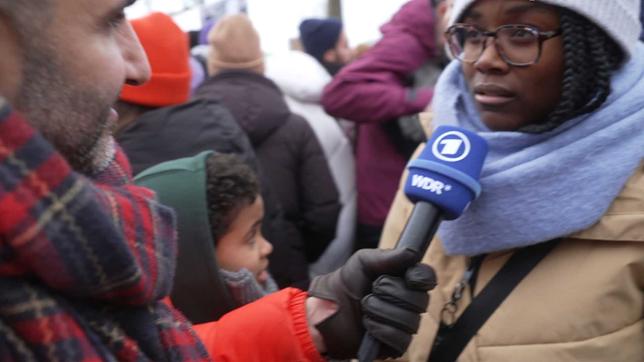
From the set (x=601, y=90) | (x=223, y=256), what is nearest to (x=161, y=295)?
(x=223, y=256)

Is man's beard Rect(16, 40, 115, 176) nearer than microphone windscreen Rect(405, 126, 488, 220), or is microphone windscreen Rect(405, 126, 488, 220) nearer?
man's beard Rect(16, 40, 115, 176)

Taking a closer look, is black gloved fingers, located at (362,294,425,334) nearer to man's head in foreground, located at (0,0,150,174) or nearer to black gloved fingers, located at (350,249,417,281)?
black gloved fingers, located at (350,249,417,281)

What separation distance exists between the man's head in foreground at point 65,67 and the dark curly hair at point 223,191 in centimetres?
82

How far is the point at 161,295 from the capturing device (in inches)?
38.1

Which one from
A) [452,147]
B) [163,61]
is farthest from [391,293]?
[163,61]

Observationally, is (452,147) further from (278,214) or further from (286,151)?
(286,151)

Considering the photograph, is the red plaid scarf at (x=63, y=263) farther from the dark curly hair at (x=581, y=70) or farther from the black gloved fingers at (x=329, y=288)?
the dark curly hair at (x=581, y=70)

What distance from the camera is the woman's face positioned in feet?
4.74

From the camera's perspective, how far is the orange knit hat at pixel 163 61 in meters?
2.32

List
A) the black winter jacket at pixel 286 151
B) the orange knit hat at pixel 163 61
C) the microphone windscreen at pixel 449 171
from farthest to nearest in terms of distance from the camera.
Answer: the black winter jacket at pixel 286 151 < the orange knit hat at pixel 163 61 < the microphone windscreen at pixel 449 171

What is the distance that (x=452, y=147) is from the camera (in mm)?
1354

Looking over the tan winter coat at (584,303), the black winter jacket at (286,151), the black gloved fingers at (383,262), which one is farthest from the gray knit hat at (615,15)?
the black winter jacket at (286,151)

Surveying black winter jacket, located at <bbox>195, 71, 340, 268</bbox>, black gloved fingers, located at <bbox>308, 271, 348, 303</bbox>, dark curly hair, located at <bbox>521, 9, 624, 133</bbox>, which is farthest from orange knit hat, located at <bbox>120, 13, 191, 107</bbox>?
dark curly hair, located at <bbox>521, 9, 624, 133</bbox>

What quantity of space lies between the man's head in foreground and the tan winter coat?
888 millimetres
